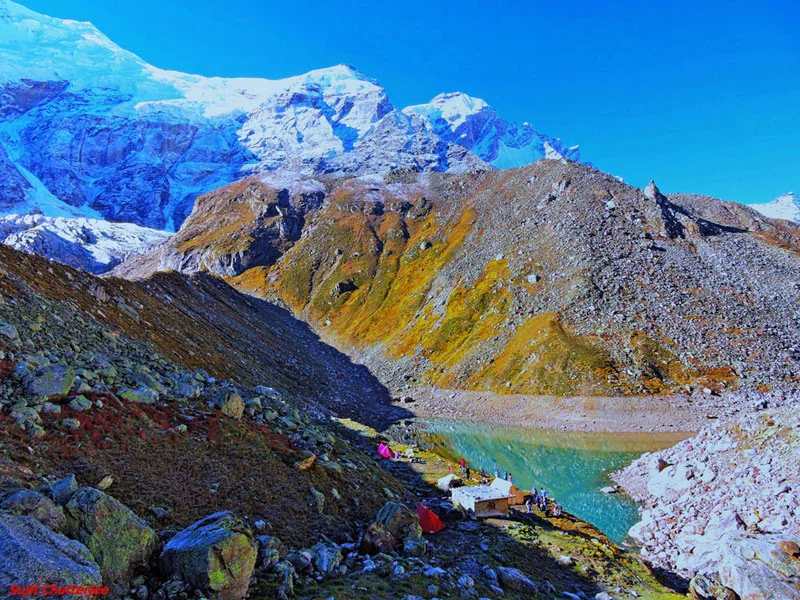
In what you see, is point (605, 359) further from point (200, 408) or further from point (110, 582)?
point (110, 582)

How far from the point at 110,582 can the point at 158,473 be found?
7.08 meters

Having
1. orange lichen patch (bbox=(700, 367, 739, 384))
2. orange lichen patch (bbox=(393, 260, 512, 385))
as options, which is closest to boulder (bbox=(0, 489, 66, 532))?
orange lichen patch (bbox=(700, 367, 739, 384))

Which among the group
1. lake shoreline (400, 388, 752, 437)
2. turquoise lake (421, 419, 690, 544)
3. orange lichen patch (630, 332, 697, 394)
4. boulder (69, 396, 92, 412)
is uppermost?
orange lichen patch (630, 332, 697, 394)

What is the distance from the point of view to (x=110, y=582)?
12172 mm

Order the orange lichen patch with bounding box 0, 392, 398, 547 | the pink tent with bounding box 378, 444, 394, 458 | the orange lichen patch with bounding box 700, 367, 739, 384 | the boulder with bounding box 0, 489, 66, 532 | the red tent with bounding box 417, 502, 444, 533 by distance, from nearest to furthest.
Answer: the boulder with bounding box 0, 489, 66, 532 < the orange lichen patch with bounding box 0, 392, 398, 547 < the red tent with bounding box 417, 502, 444, 533 < the pink tent with bounding box 378, 444, 394, 458 < the orange lichen patch with bounding box 700, 367, 739, 384

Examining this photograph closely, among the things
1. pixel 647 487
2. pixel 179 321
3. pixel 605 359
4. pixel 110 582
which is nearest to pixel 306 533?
pixel 110 582

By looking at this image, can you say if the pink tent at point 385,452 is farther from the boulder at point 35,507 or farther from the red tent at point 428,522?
the boulder at point 35,507

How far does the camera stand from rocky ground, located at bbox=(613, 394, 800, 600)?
74.1 feet

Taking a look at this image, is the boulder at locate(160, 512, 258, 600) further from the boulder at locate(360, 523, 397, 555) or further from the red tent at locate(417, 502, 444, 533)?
the red tent at locate(417, 502, 444, 533)

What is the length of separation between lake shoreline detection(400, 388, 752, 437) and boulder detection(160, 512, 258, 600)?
67803 millimetres

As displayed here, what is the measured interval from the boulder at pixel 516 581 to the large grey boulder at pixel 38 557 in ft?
54.9

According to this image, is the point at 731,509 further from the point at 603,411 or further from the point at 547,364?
the point at 547,364

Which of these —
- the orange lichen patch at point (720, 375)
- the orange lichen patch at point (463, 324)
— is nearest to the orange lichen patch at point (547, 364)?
the orange lichen patch at point (463, 324)

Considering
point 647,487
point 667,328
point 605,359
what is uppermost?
point 667,328
